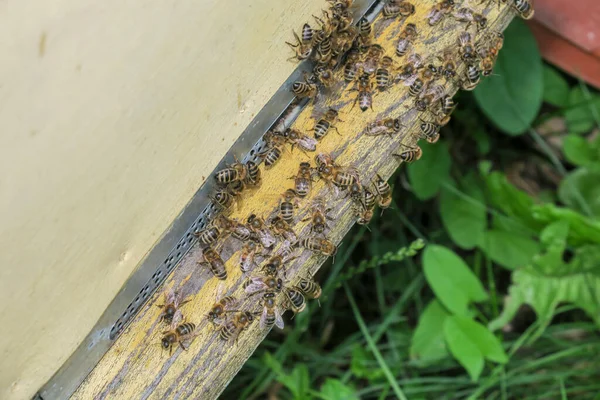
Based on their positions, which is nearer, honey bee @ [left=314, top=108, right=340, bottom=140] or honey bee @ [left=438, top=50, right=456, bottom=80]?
honey bee @ [left=314, top=108, right=340, bottom=140]

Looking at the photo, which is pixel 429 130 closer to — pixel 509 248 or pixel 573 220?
pixel 573 220

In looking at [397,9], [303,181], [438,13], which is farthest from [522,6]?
[303,181]

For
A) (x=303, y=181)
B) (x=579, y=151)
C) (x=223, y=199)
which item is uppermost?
(x=579, y=151)

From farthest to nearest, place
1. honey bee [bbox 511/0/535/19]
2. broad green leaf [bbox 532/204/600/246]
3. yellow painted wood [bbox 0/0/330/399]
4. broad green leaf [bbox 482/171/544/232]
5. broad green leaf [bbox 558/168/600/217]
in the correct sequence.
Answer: broad green leaf [bbox 558/168/600/217] → broad green leaf [bbox 482/171/544/232] → broad green leaf [bbox 532/204/600/246] → honey bee [bbox 511/0/535/19] → yellow painted wood [bbox 0/0/330/399]

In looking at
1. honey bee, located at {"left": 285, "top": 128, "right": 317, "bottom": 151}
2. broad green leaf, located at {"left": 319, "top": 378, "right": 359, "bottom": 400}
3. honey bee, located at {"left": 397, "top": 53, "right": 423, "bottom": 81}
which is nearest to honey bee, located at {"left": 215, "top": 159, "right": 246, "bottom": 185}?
honey bee, located at {"left": 285, "top": 128, "right": 317, "bottom": 151}

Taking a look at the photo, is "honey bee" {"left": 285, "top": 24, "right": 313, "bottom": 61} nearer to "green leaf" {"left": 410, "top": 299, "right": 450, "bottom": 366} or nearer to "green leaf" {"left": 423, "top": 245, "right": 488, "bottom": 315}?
"green leaf" {"left": 423, "top": 245, "right": 488, "bottom": 315}

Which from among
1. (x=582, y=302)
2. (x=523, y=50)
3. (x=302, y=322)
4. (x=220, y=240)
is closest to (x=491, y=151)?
(x=523, y=50)
